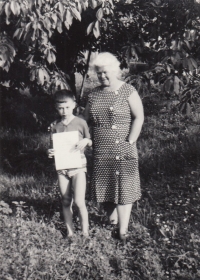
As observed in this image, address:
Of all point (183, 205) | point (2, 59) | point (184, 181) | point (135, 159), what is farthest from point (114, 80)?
point (184, 181)

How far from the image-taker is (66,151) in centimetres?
346

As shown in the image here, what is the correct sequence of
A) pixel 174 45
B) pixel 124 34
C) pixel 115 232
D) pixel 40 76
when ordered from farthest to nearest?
pixel 124 34
pixel 40 76
pixel 174 45
pixel 115 232

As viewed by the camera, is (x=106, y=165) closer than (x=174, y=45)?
Yes

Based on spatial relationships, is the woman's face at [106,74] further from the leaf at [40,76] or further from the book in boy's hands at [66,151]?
the leaf at [40,76]

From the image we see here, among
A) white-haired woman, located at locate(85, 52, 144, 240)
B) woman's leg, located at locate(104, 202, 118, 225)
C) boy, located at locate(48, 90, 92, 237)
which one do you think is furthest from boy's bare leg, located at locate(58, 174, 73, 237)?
woman's leg, located at locate(104, 202, 118, 225)

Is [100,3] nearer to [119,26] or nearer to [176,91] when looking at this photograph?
[119,26]

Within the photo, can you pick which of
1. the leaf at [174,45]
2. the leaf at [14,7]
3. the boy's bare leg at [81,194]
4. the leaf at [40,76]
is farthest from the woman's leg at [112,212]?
the leaf at [14,7]

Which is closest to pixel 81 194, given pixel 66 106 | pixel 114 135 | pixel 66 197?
pixel 66 197

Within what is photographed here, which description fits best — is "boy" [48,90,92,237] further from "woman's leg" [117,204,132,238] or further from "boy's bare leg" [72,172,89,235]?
"woman's leg" [117,204,132,238]

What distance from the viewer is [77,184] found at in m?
3.57

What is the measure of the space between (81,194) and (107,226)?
0.50 metres

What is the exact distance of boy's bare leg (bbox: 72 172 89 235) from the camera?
356 cm

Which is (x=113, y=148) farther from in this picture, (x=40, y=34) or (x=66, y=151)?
(x=40, y=34)

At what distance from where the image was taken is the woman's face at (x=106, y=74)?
333 centimetres
